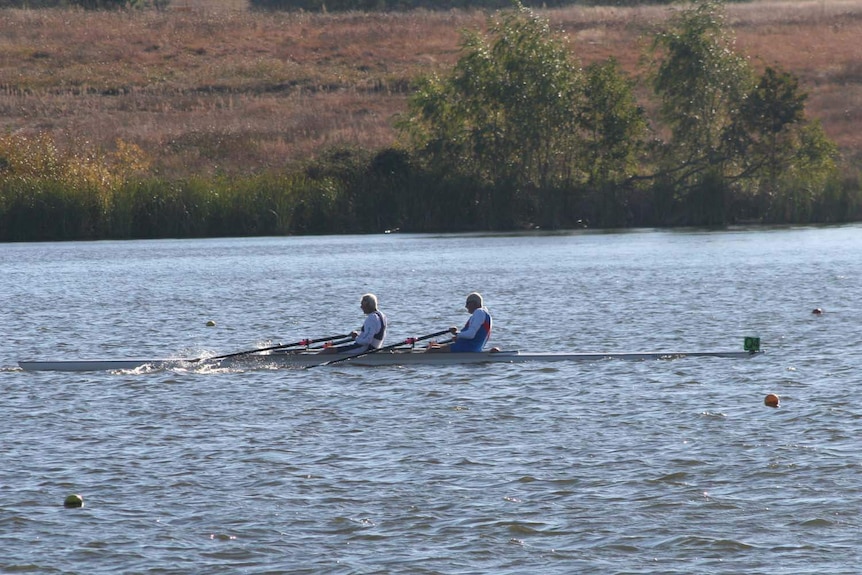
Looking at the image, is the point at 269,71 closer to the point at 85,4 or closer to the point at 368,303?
the point at 85,4

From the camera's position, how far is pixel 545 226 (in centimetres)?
6806

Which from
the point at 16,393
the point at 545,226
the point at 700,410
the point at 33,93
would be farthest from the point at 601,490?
the point at 33,93

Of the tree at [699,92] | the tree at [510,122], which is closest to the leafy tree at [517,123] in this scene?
the tree at [510,122]

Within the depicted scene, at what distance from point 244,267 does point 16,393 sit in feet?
87.9

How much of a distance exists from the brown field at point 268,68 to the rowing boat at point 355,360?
48.5 m

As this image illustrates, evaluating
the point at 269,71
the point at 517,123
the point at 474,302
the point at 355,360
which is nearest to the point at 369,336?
the point at 355,360

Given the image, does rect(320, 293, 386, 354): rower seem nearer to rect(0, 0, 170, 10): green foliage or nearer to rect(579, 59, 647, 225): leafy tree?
rect(579, 59, 647, 225): leafy tree

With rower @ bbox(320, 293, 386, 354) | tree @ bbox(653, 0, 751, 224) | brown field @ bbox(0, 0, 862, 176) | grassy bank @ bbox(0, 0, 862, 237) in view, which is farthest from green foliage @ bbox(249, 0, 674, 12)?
rower @ bbox(320, 293, 386, 354)

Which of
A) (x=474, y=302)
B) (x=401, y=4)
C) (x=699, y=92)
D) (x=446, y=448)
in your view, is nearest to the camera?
(x=446, y=448)

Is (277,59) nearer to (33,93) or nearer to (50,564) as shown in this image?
(33,93)

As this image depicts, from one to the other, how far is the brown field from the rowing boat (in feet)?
159

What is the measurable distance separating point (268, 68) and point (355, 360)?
76204 millimetres

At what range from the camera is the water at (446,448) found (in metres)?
13.0

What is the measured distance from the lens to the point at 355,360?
78.6 feet
